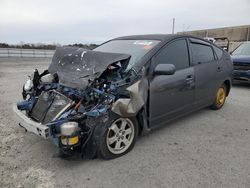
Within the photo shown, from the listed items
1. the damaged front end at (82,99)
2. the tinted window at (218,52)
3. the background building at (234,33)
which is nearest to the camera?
the damaged front end at (82,99)

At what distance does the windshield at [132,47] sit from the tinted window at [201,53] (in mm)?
944

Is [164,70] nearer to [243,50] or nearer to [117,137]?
[117,137]

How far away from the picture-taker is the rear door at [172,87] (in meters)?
3.49

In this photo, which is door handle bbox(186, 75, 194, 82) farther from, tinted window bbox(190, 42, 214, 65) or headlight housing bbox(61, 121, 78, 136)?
headlight housing bbox(61, 121, 78, 136)

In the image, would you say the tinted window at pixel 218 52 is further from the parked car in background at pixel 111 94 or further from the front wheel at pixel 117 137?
the front wheel at pixel 117 137

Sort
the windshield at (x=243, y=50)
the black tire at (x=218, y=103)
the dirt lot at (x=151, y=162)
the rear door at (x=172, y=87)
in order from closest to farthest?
the dirt lot at (x=151, y=162)
the rear door at (x=172, y=87)
the black tire at (x=218, y=103)
the windshield at (x=243, y=50)

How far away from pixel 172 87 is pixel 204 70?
1.12 meters

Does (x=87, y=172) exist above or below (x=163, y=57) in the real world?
below

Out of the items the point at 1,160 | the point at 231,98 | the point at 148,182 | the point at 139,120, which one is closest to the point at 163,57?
the point at 139,120

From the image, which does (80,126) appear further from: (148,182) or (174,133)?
(174,133)

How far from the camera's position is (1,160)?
10.1 ft

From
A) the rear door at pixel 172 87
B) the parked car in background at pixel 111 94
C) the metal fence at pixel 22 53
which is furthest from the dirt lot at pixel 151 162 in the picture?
the metal fence at pixel 22 53

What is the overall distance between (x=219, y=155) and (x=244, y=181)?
0.62 metres

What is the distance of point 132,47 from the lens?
396cm
